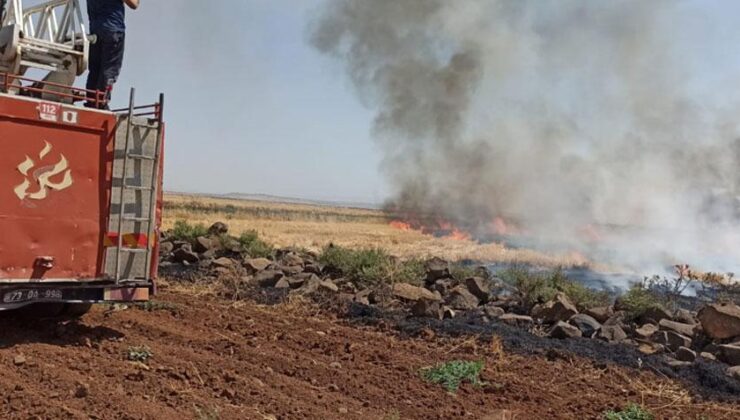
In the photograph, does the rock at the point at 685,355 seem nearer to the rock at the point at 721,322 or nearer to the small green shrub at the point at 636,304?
the rock at the point at 721,322

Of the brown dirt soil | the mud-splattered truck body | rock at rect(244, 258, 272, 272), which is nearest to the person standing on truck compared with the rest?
the mud-splattered truck body

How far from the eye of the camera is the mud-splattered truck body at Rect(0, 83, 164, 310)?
672 cm

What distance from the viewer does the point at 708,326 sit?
9.43 meters

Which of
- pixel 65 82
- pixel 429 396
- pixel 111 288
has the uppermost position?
pixel 65 82

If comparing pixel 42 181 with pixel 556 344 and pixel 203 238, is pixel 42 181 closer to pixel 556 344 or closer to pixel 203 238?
pixel 556 344

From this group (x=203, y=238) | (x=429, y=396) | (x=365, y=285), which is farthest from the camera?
(x=203, y=238)

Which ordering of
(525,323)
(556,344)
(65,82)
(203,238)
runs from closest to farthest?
(65,82), (556,344), (525,323), (203,238)

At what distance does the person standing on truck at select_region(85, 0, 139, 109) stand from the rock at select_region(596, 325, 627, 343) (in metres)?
7.66

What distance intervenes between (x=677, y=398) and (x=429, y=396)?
109 inches

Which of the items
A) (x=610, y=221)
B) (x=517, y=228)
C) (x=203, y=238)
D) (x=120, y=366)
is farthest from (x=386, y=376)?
(x=517, y=228)

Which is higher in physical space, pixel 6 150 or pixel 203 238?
pixel 6 150

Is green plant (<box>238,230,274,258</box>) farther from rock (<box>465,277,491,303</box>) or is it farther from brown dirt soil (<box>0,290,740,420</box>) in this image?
brown dirt soil (<box>0,290,740,420</box>)

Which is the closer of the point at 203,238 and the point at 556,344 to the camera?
the point at 556,344

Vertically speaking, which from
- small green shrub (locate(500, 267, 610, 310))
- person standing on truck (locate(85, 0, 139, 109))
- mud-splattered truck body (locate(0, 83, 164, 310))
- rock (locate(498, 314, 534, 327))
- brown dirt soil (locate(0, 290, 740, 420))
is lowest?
brown dirt soil (locate(0, 290, 740, 420))
